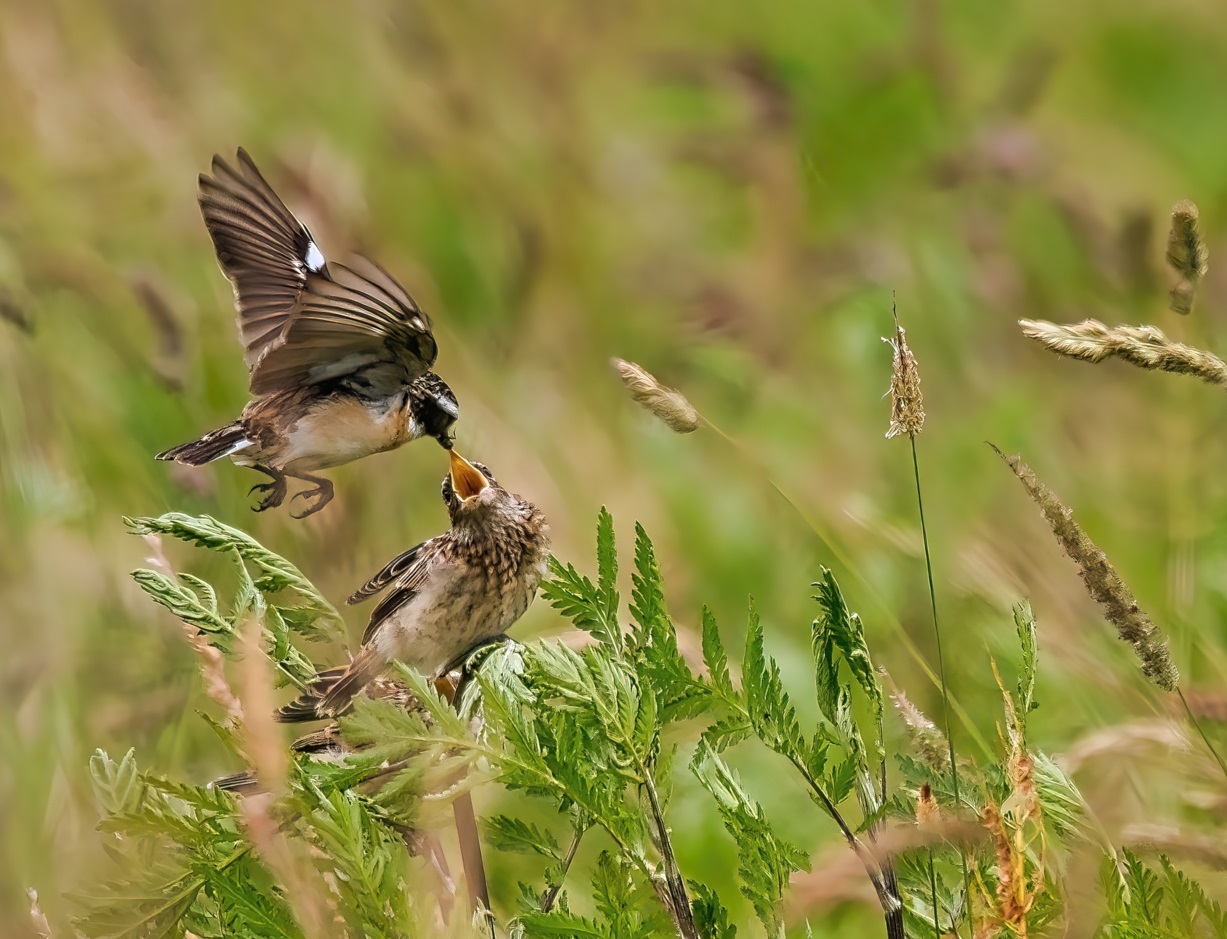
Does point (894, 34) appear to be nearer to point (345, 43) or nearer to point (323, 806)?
point (345, 43)

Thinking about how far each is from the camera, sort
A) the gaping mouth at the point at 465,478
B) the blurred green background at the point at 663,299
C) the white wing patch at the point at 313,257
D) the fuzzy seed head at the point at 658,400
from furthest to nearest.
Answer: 1. the blurred green background at the point at 663,299
2. the white wing patch at the point at 313,257
3. the gaping mouth at the point at 465,478
4. the fuzzy seed head at the point at 658,400

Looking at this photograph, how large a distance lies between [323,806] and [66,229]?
3.86ft

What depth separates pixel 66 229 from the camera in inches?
57.2

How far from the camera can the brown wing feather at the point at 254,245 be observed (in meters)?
0.93

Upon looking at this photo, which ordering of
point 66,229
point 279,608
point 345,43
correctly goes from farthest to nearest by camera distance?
point 345,43 < point 66,229 < point 279,608

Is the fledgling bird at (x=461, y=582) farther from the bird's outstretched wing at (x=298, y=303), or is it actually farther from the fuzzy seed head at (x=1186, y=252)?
the fuzzy seed head at (x=1186, y=252)

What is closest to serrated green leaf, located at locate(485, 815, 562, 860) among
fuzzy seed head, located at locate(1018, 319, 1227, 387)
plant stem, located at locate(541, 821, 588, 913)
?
plant stem, located at locate(541, 821, 588, 913)

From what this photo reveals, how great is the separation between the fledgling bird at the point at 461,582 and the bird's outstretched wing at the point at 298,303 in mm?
96

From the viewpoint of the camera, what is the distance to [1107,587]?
49cm

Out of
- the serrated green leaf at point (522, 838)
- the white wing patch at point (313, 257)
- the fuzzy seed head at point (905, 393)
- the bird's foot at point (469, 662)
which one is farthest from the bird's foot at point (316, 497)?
the fuzzy seed head at point (905, 393)

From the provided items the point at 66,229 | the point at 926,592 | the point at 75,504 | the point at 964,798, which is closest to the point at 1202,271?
the point at 964,798

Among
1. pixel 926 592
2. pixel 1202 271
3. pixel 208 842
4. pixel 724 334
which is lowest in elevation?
pixel 926 592

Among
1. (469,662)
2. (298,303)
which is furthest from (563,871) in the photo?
(298,303)

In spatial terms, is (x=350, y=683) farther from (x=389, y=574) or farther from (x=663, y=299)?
(x=663, y=299)
